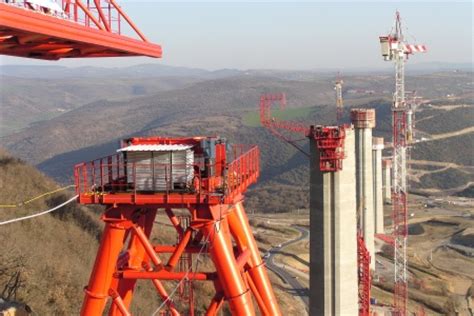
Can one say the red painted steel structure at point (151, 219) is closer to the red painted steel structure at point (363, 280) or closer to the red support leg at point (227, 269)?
the red support leg at point (227, 269)

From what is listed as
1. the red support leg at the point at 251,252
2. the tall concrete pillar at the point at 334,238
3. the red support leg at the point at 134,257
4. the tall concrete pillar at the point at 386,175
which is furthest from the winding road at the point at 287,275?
the red support leg at the point at 134,257

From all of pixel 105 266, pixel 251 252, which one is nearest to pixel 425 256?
pixel 251 252

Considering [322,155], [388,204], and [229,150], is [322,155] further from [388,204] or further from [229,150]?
[388,204]

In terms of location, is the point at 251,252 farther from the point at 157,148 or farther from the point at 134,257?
the point at 157,148

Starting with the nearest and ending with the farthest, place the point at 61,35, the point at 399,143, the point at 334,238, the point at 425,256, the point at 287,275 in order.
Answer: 1. the point at 61,35
2. the point at 334,238
3. the point at 399,143
4. the point at 287,275
5. the point at 425,256

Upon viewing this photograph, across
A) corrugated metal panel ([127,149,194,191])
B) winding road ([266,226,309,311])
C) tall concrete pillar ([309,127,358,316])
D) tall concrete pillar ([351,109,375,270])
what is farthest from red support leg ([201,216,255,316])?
tall concrete pillar ([351,109,375,270])

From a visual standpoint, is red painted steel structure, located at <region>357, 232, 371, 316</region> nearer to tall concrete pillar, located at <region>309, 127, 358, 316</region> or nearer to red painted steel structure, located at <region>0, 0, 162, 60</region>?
tall concrete pillar, located at <region>309, 127, 358, 316</region>
